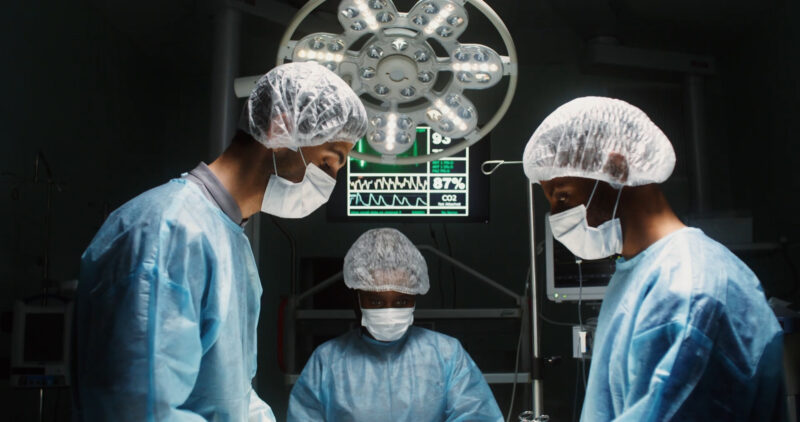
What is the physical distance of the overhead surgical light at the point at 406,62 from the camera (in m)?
1.49

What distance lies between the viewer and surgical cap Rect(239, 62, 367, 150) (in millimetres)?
1395

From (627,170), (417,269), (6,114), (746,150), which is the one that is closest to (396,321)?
(417,269)

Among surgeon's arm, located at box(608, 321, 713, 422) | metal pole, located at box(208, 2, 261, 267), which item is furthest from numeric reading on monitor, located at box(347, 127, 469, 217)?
surgeon's arm, located at box(608, 321, 713, 422)

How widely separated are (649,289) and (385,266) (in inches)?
49.3

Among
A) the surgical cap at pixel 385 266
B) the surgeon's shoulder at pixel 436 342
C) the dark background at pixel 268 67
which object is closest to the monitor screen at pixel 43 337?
the dark background at pixel 268 67

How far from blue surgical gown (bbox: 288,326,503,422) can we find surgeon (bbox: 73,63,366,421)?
82cm

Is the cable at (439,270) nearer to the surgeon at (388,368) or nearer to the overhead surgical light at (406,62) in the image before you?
the surgeon at (388,368)

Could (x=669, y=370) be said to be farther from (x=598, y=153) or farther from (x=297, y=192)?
(x=297, y=192)

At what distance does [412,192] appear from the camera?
10.7ft

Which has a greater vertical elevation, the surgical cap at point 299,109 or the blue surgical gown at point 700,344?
the surgical cap at point 299,109

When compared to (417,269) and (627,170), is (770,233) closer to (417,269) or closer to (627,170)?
(417,269)

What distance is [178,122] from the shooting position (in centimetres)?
404

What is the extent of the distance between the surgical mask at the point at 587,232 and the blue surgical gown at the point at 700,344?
0.11 m

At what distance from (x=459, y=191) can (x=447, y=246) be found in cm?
59
